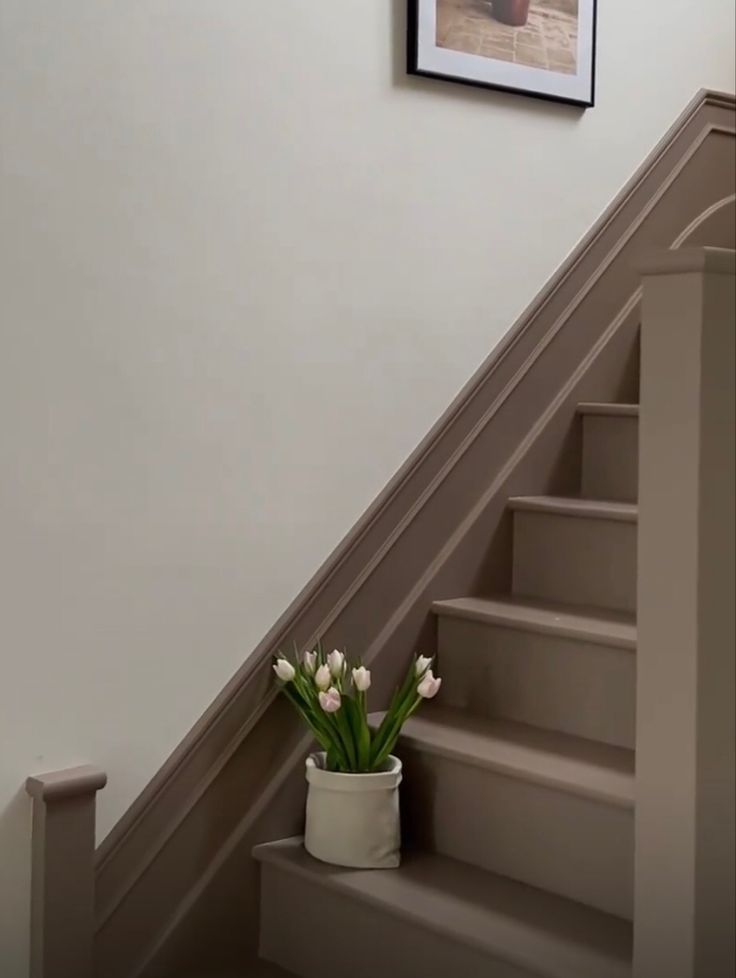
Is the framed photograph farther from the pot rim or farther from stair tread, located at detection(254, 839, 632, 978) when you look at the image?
stair tread, located at detection(254, 839, 632, 978)

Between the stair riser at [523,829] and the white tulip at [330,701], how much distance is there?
0.27 m

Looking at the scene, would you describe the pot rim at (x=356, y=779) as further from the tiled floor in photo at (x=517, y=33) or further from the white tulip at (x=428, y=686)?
the tiled floor in photo at (x=517, y=33)

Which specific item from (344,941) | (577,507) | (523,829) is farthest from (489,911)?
(577,507)

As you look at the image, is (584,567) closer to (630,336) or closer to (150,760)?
(630,336)

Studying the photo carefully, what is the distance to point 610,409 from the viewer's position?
3.11 meters

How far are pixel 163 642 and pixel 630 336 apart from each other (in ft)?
4.75

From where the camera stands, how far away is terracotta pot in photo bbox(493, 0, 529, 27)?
2992mm

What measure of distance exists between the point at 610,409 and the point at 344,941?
133 cm

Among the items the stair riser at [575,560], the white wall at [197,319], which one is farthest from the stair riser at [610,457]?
the white wall at [197,319]

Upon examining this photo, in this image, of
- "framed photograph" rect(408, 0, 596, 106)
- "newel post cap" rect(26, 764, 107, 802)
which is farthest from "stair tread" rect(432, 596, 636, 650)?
"framed photograph" rect(408, 0, 596, 106)

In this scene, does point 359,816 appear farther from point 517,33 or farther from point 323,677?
point 517,33

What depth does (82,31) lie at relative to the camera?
2355 mm

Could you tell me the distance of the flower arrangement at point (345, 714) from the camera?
2.51 m

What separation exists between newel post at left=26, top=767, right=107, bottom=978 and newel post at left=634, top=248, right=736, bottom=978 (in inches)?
38.2
